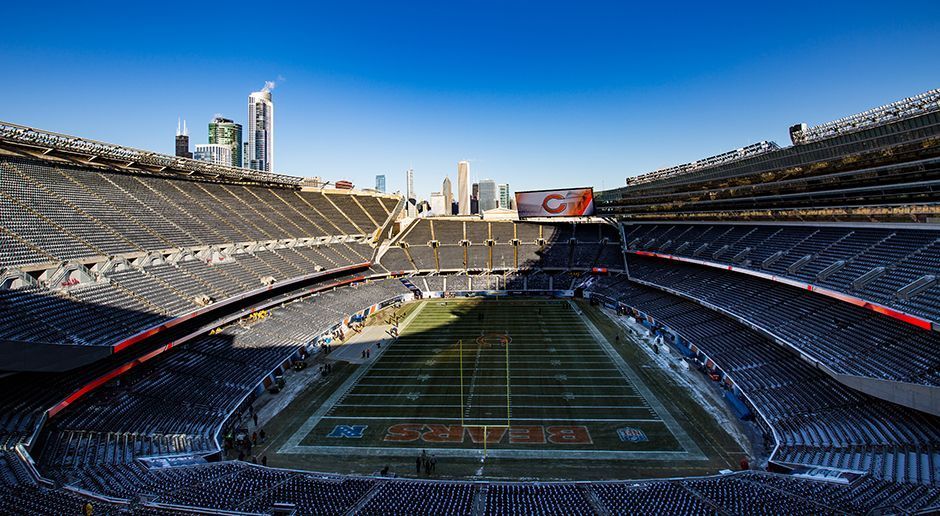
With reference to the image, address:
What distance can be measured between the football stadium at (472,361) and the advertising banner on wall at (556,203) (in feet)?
58.1

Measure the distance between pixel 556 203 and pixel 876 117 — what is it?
38.6m

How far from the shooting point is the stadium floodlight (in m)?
22.8

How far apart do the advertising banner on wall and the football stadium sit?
58.1 ft

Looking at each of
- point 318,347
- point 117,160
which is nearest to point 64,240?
point 117,160

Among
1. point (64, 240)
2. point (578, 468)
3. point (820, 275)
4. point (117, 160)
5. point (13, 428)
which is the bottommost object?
point (578, 468)

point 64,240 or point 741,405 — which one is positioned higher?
point 64,240

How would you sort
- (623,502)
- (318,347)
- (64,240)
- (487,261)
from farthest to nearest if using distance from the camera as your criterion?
(487,261) < (318,347) < (64,240) < (623,502)

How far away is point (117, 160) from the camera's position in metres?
34.2

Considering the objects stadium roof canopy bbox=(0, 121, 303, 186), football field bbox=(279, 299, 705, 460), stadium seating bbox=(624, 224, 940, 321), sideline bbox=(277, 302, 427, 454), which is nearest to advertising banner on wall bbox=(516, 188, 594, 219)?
stadium seating bbox=(624, 224, 940, 321)

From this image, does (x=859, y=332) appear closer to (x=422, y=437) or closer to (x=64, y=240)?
(x=422, y=437)

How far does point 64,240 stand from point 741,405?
123ft

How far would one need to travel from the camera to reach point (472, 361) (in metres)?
30.1

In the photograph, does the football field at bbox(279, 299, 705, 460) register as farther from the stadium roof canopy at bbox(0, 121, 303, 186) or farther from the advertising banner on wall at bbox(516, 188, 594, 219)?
the advertising banner on wall at bbox(516, 188, 594, 219)

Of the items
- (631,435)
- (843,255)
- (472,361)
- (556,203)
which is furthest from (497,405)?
(556,203)
